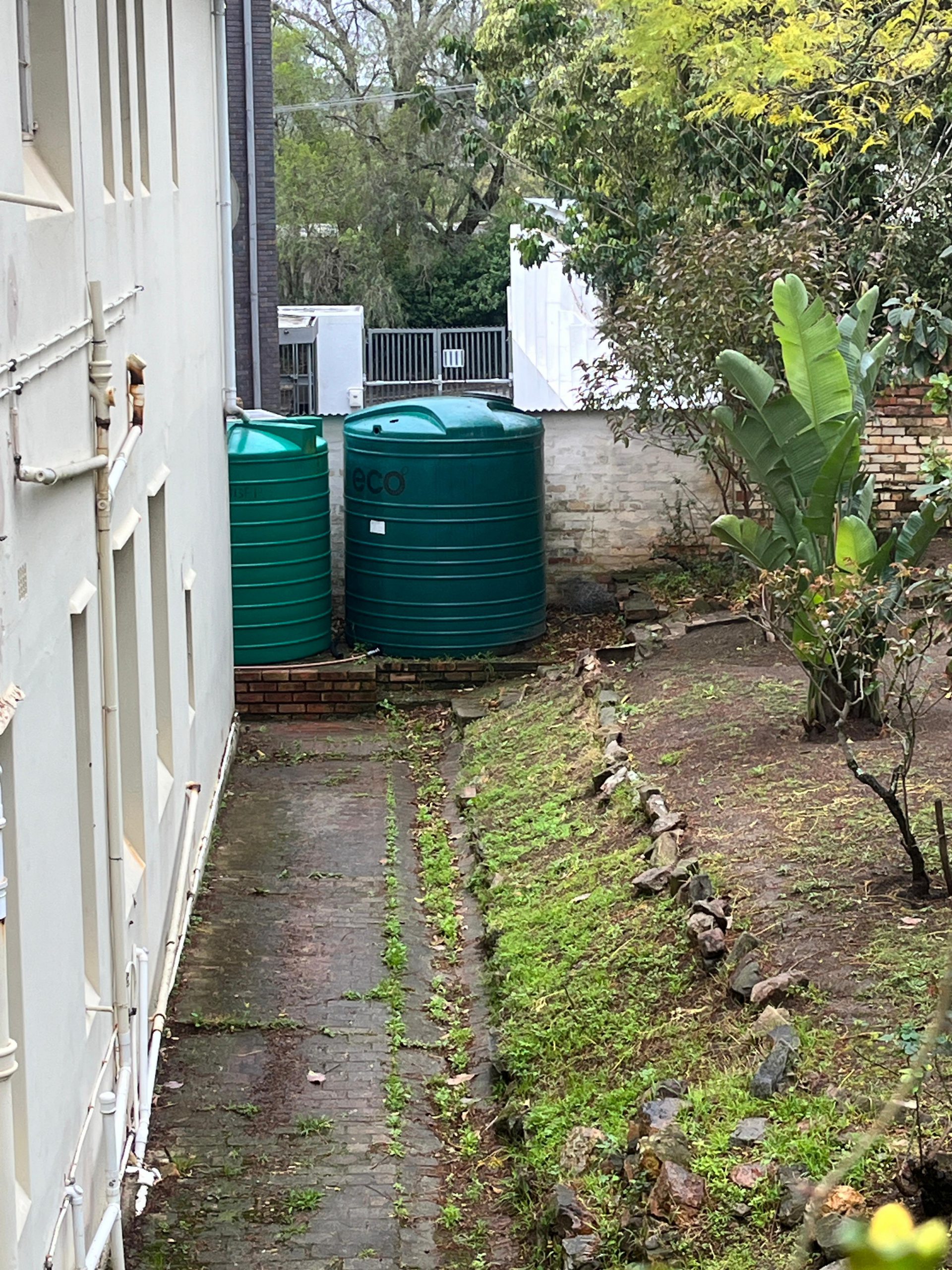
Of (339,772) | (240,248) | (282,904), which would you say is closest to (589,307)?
(240,248)

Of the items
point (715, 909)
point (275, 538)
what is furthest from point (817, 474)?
point (275, 538)

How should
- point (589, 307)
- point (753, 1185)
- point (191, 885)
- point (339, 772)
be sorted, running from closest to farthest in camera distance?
point (753, 1185), point (191, 885), point (339, 772), point (589, 307)

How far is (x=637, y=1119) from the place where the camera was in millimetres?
5516

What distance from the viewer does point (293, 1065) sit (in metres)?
7.16

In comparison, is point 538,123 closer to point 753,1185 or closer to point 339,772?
point 339,772

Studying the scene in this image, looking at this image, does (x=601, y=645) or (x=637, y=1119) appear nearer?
(x=637, y=1119)

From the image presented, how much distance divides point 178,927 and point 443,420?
20.8ft

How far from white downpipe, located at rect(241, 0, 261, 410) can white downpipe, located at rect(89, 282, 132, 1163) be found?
37.2ft

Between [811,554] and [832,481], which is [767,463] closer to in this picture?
[832,481]

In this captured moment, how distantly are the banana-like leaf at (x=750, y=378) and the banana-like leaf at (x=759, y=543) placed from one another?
0.65 metres

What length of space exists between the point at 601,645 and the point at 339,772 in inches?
117

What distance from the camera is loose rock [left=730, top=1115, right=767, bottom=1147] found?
5.10m

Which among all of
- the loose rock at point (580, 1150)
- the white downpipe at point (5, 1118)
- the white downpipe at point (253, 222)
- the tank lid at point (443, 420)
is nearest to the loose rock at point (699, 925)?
the loose rock at point (580, 1150)

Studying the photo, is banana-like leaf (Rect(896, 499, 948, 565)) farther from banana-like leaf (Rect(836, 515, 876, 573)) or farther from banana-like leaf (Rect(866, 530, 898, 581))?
banana-like leaf (Rect(836, 515, 876, 573))
